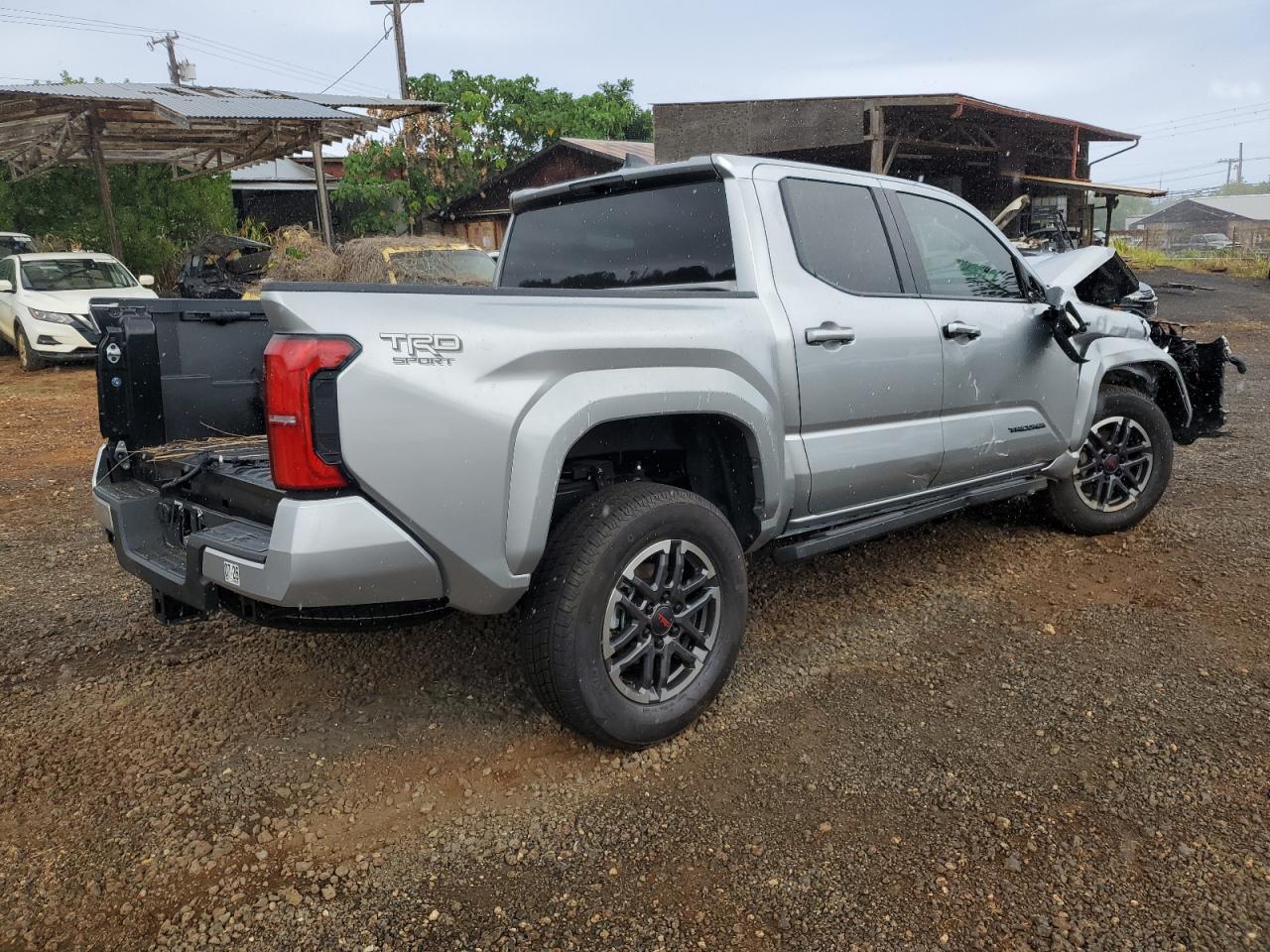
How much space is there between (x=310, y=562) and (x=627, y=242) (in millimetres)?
1962

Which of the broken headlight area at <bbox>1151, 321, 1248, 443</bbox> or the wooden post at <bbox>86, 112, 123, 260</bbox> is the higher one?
the wooden post at <bbox>86, 112, 123, 260</bbox>

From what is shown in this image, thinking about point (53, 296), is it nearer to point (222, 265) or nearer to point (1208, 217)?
point (222, 265)

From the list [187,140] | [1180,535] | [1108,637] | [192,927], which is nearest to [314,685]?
[192,927]

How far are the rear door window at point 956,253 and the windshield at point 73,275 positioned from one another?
40.3 ft

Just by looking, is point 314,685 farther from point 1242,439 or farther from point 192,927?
point 1242,439

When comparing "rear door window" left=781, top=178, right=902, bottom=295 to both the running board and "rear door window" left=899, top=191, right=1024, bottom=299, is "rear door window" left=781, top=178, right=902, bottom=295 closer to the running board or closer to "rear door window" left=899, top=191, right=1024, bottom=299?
"rear door window" left=899, top=191, right=1024, bottom=299

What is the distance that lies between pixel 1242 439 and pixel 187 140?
17.8 m

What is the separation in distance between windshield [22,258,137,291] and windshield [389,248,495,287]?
408 centimetres

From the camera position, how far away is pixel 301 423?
2350mm

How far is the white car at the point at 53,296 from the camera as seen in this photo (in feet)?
39.6

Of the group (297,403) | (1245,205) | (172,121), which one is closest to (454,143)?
(172,121)

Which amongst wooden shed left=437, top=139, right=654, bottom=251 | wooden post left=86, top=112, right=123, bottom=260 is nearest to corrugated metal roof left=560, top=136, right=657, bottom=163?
wooden shed left=437, top=139, right=654, bottom=251

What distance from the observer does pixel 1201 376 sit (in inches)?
223

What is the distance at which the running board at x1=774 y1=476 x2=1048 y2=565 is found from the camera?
11.5 ft
